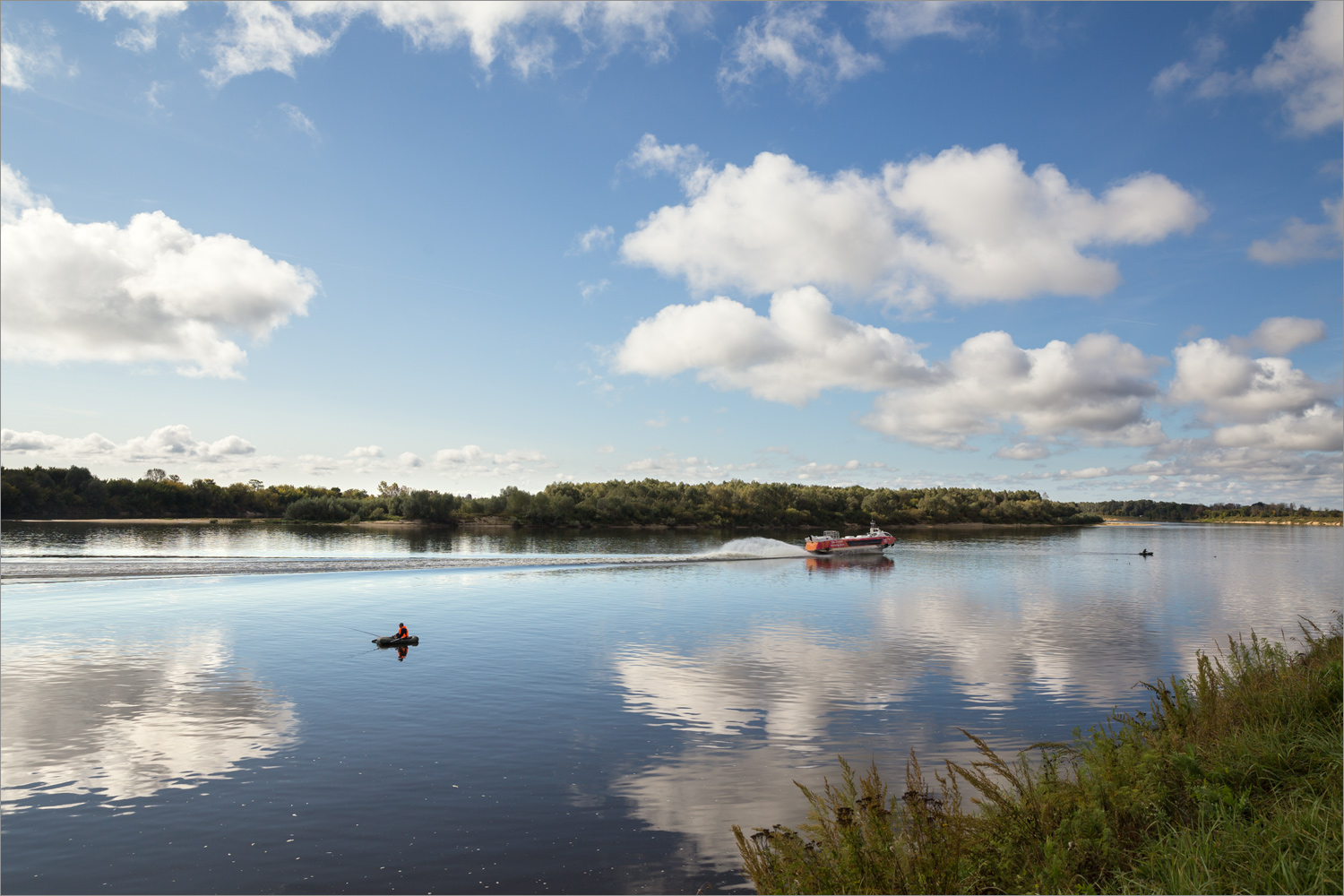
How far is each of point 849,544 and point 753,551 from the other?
14.0 m

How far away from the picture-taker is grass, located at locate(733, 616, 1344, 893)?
7781mm

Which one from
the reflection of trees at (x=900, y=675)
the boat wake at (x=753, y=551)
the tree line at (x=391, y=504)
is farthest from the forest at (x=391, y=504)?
the reflection of trees at (x=900, y=675)

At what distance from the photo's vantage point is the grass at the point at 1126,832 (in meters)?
7.78

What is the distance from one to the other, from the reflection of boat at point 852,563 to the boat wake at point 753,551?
731cm

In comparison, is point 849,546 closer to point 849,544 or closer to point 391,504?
point 849,544

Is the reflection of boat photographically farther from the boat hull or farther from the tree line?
the tree line

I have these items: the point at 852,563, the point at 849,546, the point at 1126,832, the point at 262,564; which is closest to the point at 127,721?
the point at 1126,832

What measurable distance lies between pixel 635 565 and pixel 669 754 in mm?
58876

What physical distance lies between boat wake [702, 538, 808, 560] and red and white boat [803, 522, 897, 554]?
572 cm

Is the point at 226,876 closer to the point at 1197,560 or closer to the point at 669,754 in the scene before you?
the point at 669,754

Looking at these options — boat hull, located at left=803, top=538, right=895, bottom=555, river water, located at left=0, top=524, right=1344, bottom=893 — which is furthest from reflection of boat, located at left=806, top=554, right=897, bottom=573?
river water, located at left=0, top=524, right=1344, bottom=893

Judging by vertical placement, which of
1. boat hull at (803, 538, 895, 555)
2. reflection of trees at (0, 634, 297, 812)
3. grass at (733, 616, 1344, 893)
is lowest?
boat hull at (803, 538, 895, 555)

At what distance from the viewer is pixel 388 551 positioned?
283 ft

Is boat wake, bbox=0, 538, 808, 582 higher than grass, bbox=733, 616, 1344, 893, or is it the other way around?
grass, bbox=733, 616, 1344, 893
